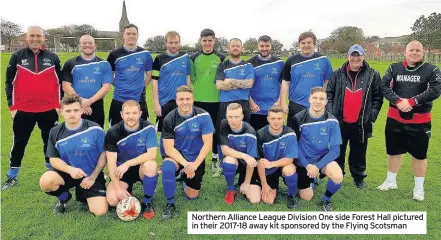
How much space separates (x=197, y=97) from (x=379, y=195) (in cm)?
296

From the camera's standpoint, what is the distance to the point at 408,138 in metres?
4.97

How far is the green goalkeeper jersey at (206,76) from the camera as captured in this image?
5.63 m

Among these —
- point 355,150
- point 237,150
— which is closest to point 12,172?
point 237,150

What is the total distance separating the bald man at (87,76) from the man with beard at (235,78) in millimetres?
1640

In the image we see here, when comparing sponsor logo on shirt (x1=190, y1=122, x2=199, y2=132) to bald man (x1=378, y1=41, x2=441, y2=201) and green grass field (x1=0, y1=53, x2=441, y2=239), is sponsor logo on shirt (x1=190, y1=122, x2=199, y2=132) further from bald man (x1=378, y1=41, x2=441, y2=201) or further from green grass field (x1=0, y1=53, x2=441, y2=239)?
bald man (x1=378, y1=41, x2=441, y2=201)

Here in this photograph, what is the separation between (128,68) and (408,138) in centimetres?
410

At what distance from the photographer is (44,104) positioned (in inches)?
201

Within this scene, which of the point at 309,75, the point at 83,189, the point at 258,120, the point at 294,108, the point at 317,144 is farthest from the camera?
the point at 258,120

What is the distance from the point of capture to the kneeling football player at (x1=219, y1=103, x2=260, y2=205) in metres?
4.52

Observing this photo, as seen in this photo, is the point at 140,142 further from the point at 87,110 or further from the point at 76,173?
the point at 87,110

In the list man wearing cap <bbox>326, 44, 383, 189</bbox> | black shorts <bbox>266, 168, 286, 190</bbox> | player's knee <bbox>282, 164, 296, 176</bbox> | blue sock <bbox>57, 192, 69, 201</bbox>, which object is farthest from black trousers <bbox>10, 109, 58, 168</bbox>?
man wearing cap <bbox>326, 44, 383, 189</bbox>

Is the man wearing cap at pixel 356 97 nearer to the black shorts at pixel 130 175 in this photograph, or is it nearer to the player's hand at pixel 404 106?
the player's hand at pixel 404 106

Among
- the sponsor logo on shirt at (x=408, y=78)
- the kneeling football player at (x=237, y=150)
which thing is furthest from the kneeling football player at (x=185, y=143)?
the sponsor logo on shirt at (x=408, y=78)

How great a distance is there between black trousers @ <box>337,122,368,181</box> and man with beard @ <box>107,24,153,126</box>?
10.1ft
